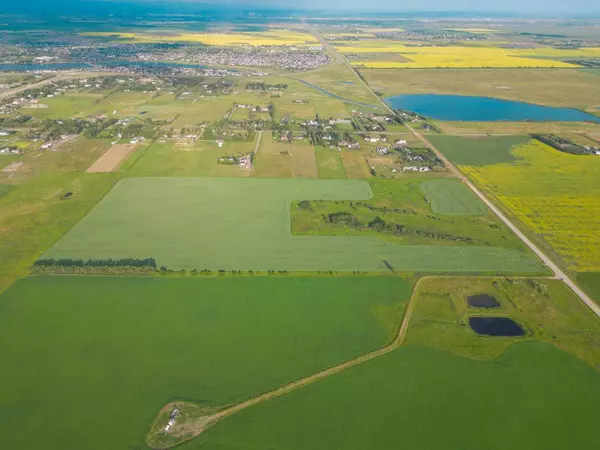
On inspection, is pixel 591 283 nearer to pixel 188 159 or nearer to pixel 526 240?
pixel 526 240

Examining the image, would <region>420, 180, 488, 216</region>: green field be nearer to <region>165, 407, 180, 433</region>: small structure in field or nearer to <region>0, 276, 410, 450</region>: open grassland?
<region>0, 276, 410, 450</region>: open grassland

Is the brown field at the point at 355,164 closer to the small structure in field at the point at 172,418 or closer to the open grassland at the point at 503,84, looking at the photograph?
the small structure in field at the point at 172,418

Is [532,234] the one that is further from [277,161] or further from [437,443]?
[277,161]

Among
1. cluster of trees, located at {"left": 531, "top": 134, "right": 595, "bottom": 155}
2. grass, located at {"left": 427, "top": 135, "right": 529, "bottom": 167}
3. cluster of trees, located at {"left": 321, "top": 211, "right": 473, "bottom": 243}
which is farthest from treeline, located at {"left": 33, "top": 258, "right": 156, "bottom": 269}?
cluster of trees, located at {"left": 531, "top": 134, "right": 595, "bottom": 155}

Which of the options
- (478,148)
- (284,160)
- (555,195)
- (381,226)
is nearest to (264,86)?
(284,160)

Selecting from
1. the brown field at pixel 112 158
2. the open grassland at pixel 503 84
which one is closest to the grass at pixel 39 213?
the brown field at pixel 112 158

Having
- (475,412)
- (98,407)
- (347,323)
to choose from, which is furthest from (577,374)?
(98,407)
